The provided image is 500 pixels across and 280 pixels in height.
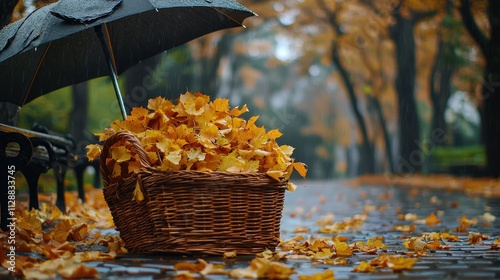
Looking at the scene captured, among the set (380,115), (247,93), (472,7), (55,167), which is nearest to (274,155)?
(55,167)

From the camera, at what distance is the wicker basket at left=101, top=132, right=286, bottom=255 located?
431cm

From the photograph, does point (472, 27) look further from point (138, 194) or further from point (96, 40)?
point (138, 194)

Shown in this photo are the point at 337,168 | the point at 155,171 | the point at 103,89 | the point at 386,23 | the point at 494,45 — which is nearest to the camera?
the point at 155,171

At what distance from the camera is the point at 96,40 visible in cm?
602

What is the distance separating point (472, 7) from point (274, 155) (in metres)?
14.6

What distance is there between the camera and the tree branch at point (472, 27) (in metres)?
16.1

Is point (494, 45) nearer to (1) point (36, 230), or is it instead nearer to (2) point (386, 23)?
(2) point (386, 23)

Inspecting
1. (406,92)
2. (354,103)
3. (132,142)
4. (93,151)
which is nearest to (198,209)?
(132,142)

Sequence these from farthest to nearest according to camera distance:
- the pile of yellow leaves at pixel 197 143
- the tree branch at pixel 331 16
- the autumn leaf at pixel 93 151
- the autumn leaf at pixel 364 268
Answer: the tree branch at pixel 331 16, the autumn leaf at pixel 93 151, the pile of yellow leaves at pixel 197 143, the autumn leaf at pixel 364 268

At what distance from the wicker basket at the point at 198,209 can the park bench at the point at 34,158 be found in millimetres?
927

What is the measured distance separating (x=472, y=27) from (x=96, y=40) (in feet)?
40.6

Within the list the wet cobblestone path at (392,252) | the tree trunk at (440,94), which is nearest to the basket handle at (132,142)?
the wet cobblestone path at (392,252)

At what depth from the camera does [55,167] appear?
6.93m

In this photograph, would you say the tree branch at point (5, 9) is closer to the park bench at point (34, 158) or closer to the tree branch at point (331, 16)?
the park bench at point (34, 158)
